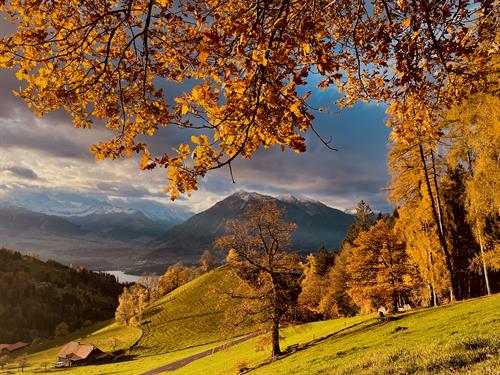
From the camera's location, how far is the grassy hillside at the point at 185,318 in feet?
278

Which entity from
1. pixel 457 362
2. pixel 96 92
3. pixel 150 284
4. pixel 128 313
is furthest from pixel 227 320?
pixel 150 284

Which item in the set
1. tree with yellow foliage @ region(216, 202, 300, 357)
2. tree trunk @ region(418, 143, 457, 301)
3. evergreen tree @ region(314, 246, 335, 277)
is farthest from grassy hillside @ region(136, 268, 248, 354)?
tree trunk @ region(418, 143, 457, 301)

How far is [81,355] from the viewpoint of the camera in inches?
3465

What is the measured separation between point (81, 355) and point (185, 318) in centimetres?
2607

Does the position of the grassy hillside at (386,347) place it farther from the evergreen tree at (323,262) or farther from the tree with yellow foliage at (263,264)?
the evergreen tree at (323,262)

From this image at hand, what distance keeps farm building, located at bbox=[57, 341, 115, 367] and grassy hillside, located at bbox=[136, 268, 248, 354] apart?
31.8 feet

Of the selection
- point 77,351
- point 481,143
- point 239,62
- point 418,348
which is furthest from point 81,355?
point 239,62

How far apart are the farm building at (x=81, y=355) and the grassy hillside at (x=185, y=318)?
970 cm

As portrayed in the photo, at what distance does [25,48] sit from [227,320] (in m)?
25.1

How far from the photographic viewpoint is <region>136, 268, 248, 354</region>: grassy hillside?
3332 inches

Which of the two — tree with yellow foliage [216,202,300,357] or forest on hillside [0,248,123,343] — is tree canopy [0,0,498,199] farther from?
forest on hillside [0,248,123,343]

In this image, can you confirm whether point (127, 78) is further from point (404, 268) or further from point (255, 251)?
point (404, 268)

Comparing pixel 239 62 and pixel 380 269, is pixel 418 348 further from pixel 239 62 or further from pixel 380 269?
pixel 380 269

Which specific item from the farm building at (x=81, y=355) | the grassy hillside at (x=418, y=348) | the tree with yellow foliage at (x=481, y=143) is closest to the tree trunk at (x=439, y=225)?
the tree with yellow foliage at (x=481, y=143)
